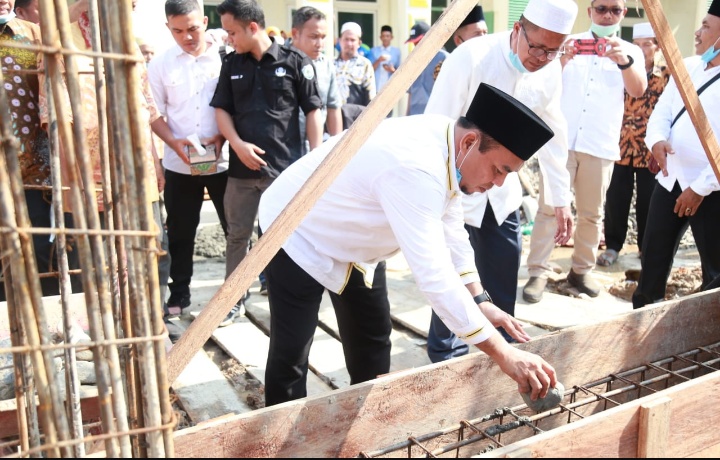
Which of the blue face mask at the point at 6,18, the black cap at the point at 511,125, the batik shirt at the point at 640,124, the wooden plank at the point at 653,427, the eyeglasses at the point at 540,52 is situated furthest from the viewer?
the batik shirt at the point at 640,124

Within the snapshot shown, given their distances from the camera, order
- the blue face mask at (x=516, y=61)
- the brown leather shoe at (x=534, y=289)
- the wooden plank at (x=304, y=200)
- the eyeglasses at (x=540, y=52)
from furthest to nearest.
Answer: the brown leather shoe at (x=534, y=289) → the blue face mask at (x=516, y=61) → the eyeglasses at (x=540, y=52) → the wooden plank at (x=304, y=200)

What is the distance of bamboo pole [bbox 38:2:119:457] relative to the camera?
4.90ft

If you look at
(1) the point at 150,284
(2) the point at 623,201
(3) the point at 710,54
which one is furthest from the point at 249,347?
(2) the point at 623,201

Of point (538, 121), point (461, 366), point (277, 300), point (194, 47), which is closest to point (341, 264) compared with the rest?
point (277, 300)

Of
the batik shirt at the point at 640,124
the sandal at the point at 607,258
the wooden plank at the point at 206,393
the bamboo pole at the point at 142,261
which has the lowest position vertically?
the sandal at the point at 607,258

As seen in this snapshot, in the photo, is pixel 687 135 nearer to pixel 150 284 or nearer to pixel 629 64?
pixel 629 64

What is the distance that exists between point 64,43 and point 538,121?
4.86 ft

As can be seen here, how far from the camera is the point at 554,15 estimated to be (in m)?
3.26

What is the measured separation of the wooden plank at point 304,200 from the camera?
1889mm

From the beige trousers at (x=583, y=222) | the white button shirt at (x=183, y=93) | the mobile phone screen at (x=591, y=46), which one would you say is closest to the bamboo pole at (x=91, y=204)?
the white button shirt at (x=183, y=93)

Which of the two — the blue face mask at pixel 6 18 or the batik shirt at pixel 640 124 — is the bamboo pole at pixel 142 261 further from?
the batik shirt at pixel 640 124

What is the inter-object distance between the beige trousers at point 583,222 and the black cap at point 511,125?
2929mm

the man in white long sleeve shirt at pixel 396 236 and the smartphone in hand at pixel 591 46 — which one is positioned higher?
the smartphone in hand at pixel 591 46

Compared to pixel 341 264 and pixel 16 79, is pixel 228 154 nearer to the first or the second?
pixel 16 79
